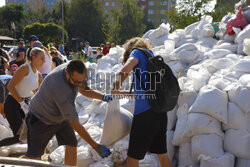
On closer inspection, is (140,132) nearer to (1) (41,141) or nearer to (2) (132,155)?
(2) (132,155)

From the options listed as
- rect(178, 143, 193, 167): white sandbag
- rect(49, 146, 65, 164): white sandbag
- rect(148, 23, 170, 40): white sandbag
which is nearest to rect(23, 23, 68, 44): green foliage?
rect(148, 23, 170, 40): white sandbag

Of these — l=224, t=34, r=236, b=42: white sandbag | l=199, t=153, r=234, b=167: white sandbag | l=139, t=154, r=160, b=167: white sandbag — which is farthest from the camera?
l=224, t=34, r=236, b=42: white sandbag

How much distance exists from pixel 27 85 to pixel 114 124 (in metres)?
1.06

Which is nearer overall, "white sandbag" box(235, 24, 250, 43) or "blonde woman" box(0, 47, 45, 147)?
"blonde woman" box(0, 47, 45, 147)

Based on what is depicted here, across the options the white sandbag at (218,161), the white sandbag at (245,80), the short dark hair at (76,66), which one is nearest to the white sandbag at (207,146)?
the white sandbag at (218,161)

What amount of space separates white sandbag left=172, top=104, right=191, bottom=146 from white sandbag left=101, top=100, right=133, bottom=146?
749 mm

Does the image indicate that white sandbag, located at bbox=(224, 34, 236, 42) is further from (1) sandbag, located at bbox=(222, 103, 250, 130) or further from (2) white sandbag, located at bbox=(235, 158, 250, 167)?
(2) white sandbag, located at bbox=(235, 158, 250, 167)

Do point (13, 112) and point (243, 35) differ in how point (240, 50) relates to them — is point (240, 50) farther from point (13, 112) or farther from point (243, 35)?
point (13, 112)

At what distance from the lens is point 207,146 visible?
2.79 m

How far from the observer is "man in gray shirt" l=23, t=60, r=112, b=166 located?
6.86 feet

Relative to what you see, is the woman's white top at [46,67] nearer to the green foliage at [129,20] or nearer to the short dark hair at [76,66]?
the short dark hair at [76,66]

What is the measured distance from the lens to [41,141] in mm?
2314

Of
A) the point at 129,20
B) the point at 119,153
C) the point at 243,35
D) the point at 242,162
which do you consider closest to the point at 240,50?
the point at 243,35

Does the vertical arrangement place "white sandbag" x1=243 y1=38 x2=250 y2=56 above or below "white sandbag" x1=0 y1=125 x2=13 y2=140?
above
